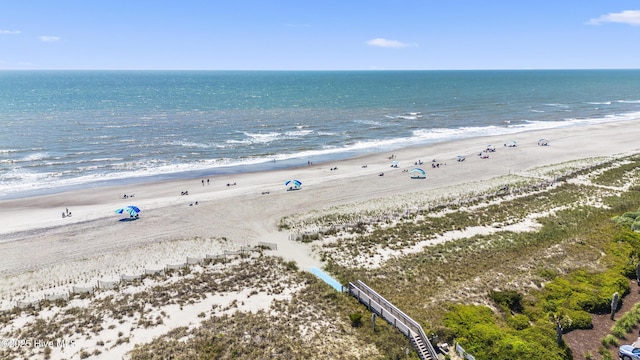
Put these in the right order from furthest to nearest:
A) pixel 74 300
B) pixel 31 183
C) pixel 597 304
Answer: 1. pixel 31 183
2. pixel 74 300
3. pixel 597 304

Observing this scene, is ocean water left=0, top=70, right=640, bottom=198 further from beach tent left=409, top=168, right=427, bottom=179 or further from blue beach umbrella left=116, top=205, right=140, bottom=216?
beach tent left=409, top=168, right=427, bottom=179

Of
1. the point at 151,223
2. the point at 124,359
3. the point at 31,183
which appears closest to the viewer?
the point at 124,359

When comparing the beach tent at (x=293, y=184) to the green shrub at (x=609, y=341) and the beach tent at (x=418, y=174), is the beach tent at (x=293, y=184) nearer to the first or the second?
the beach tent at (x=418, y=174)

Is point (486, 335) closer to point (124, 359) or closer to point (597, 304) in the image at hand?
point (597, 304)

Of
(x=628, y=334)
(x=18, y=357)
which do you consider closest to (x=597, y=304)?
(x=628, y=334)

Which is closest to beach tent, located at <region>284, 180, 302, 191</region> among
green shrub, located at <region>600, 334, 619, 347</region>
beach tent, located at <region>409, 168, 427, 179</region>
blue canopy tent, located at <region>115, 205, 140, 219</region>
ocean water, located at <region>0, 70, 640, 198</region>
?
ocean water, located at <region>0, 70, 640, 198</region>

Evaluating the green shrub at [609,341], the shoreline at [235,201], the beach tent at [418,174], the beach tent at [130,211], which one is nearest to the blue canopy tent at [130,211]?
the beach tent at [130,211]
